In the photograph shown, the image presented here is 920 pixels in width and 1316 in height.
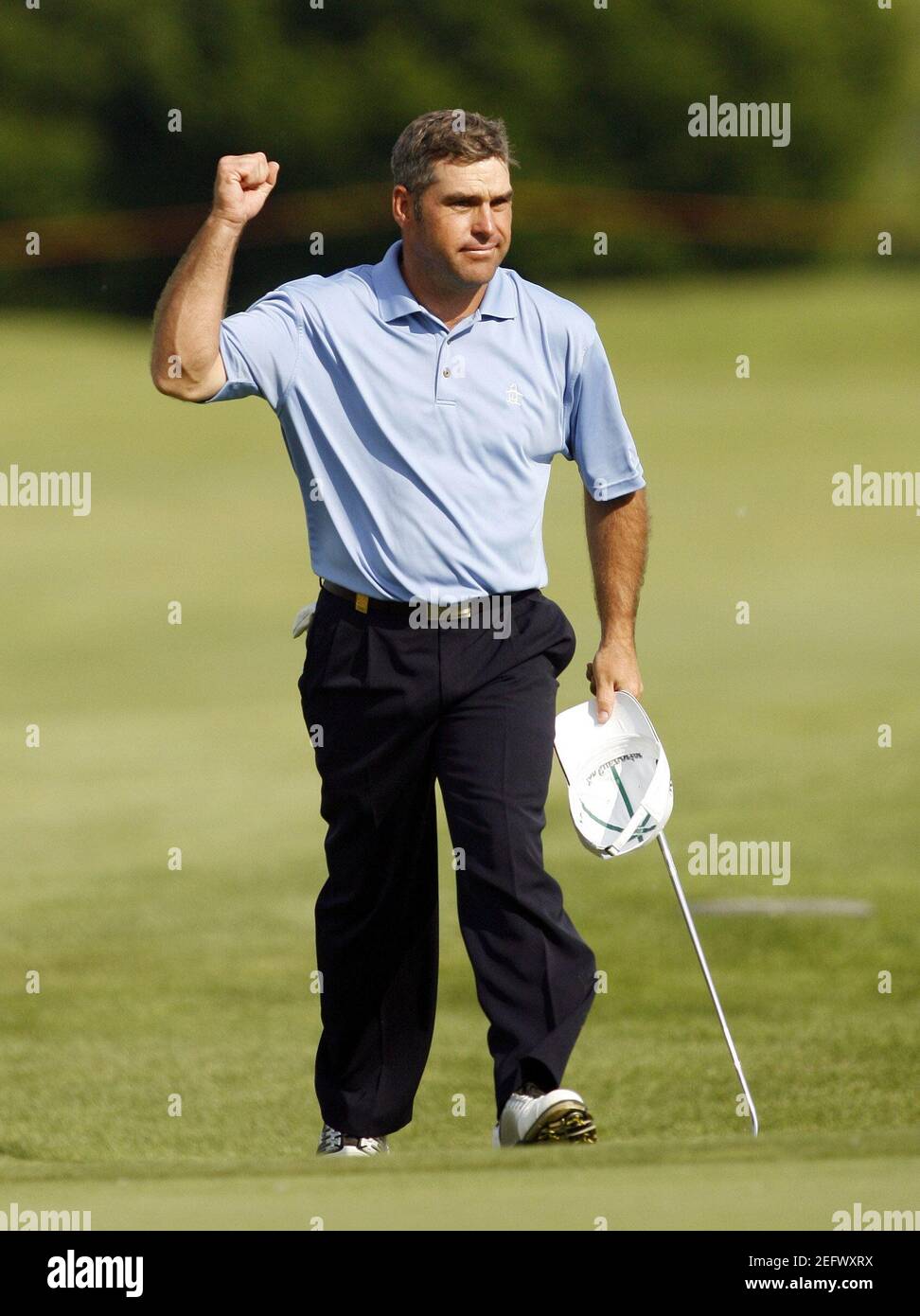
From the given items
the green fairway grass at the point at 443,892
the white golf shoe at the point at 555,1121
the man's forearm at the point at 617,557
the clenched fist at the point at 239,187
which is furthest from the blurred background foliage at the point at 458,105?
the white golf shoe at the point at 555,1121

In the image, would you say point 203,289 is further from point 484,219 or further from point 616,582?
point 616,582

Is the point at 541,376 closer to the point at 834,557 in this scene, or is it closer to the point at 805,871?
the point at 805,871

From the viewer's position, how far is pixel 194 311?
4.43m

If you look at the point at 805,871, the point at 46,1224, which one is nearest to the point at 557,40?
the point at 805,871

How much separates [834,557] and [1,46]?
67.9ft

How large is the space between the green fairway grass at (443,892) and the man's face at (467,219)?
164 centimetres

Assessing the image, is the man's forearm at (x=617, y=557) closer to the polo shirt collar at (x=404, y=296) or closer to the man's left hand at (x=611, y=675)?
the man's left hand at (x=611, y=675)

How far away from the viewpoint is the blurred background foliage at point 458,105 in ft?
114

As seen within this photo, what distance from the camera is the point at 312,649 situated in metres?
4.85

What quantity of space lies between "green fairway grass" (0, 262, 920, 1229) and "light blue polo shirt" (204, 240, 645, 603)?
3.69ft

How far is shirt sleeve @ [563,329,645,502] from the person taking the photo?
16.2ft

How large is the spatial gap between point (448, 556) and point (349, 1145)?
4.07 feet

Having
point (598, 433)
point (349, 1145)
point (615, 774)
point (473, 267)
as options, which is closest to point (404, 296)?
point (473, 267)

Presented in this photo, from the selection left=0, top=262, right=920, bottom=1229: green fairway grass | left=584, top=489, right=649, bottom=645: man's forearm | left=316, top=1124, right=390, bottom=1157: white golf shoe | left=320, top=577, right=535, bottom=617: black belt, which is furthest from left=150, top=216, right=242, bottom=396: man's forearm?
left=316, top=1124, right=390, bottom=1157: white golf shoe
